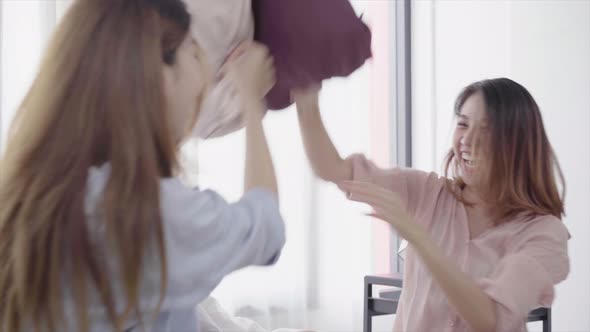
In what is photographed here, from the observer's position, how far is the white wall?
248 centimetres

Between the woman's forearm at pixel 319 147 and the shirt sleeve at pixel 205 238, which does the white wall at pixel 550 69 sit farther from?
the shirt sleeve at pixel 205 238

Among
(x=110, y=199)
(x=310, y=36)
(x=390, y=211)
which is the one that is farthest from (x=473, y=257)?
(x=110, y=199)

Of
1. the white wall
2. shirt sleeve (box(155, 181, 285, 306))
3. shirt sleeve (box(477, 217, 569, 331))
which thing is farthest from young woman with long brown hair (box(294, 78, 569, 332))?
the white wall

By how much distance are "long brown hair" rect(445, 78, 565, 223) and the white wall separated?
113cm

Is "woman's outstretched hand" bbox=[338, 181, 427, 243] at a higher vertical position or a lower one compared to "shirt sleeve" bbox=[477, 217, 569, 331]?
higher

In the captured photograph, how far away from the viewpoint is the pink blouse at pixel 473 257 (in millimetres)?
1325

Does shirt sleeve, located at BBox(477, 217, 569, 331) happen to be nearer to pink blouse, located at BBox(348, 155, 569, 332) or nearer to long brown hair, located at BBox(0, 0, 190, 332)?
pink blouse, located at BBox(348, 155, 569, 332)

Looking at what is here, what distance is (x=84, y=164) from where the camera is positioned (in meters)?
0.80

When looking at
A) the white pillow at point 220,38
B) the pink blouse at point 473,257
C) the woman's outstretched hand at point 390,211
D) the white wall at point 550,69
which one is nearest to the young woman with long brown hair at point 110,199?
the white pillow at point 220,38

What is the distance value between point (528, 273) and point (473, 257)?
0.47 ft

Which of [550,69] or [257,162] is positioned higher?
[550,69]

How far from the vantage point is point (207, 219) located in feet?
2.72

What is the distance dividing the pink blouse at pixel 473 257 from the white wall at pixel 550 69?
3.74ft

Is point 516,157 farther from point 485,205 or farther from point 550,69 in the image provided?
point 550,69
